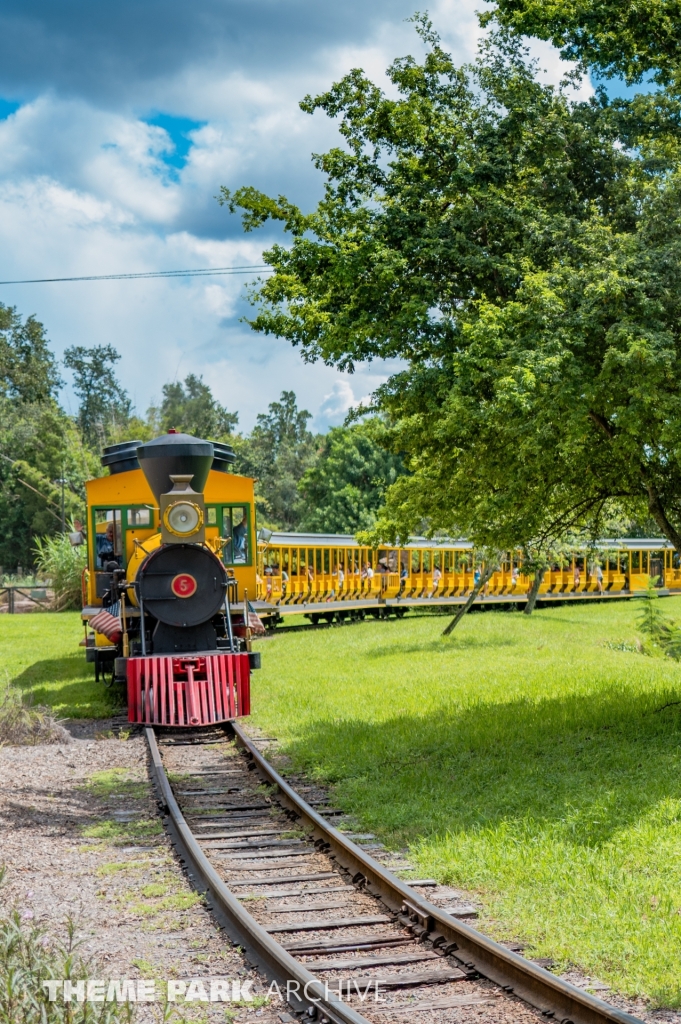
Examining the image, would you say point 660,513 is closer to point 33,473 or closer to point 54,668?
point 54,668

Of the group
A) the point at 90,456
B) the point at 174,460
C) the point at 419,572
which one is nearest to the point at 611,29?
the point at 174,460

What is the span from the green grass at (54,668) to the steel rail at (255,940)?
7780 mm

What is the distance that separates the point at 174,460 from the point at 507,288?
538 cm

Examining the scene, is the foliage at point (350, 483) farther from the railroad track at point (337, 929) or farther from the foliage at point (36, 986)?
the foliage at point (36, 986)

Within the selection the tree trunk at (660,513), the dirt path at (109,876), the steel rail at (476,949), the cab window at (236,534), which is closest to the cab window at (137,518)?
the cab window at (236,534)

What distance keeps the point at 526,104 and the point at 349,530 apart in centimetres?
4585

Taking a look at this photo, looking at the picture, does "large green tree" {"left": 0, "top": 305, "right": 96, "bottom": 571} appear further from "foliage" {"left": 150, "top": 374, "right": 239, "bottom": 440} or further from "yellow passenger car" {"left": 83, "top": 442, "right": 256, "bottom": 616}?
"yellow passenger car" {"left": 83, "top": 442, "right": 256, "bottom": 616}

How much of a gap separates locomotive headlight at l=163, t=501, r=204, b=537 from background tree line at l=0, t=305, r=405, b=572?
28.1 metres

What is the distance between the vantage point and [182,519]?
14695mm

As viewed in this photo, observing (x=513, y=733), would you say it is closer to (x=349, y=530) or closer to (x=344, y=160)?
(x=344, y=160)

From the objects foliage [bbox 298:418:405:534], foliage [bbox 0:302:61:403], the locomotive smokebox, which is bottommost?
the locomotive smokebox

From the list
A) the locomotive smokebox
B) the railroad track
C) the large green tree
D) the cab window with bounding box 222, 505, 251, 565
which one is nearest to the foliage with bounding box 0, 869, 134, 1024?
the railroad track

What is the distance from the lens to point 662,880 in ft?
23.0

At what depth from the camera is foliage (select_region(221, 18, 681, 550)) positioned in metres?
10.5
